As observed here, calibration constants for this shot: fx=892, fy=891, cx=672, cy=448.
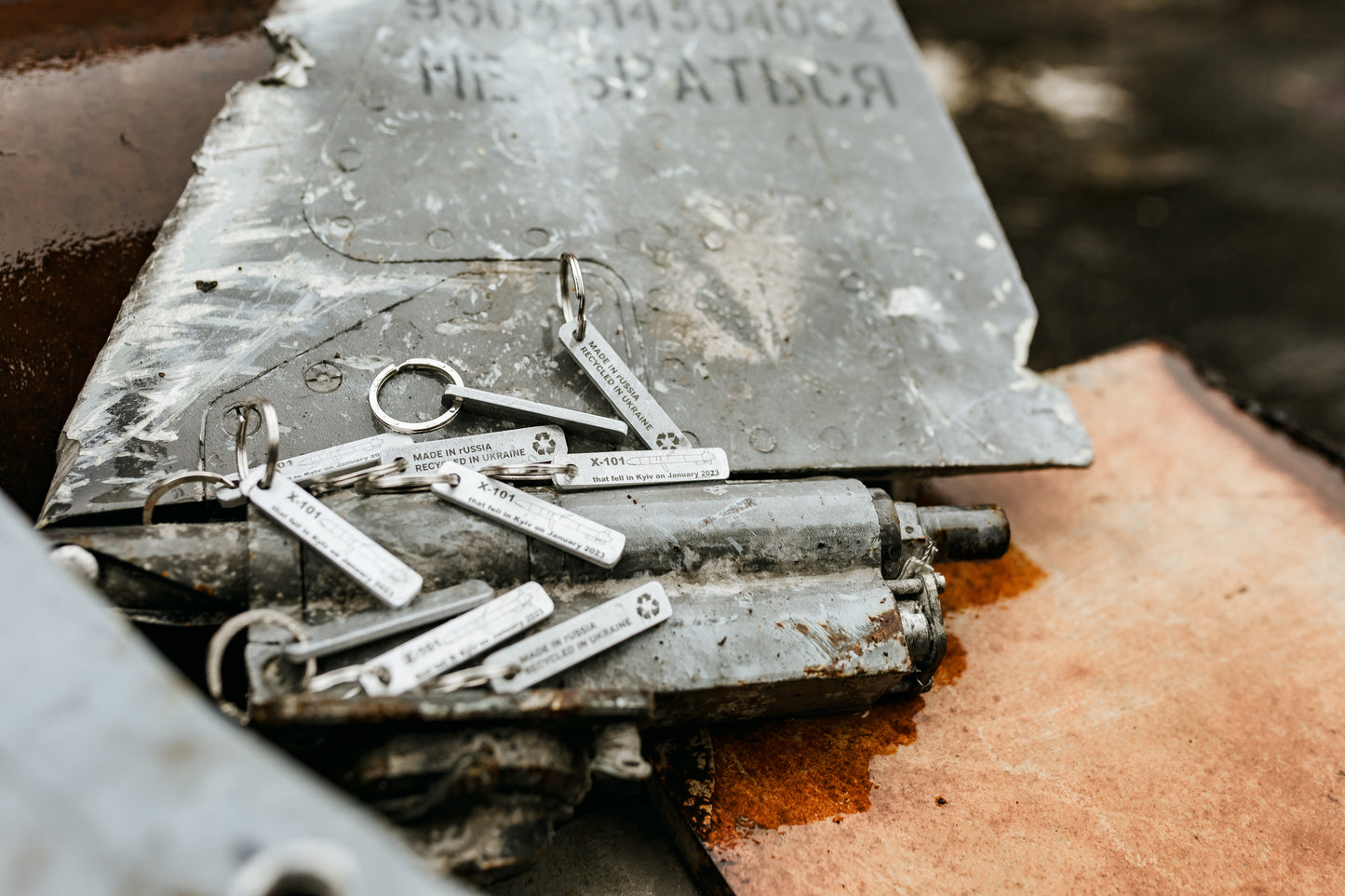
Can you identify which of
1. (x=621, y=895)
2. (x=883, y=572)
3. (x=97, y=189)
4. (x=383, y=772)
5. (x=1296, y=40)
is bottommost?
(x=1296, y=40)

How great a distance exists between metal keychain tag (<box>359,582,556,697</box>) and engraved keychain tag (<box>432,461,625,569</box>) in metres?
0.06

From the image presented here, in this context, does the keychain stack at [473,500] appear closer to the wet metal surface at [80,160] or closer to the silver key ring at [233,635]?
the silver key ring at [233,635]

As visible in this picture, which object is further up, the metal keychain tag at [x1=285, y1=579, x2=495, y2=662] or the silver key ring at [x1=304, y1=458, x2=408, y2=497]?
the silver key ring at [x1=304, y1=458, x2=408, y2=497]

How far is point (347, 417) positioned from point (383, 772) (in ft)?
1.39

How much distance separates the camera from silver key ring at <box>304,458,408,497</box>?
0.87 m

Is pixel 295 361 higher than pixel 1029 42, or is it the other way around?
pixel 295 361

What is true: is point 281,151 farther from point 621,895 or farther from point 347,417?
point 621,895

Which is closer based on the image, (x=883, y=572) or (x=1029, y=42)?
(x=883, y=572)

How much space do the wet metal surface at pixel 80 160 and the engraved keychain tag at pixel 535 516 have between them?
52 cm

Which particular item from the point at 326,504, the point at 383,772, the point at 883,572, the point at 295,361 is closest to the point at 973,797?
the point at 883,572

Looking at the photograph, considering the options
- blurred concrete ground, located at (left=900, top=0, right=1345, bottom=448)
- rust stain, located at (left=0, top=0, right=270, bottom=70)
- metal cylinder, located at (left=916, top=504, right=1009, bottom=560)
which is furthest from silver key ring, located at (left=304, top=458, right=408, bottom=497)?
blurred concrete ground, located at (left=900, top=0, right=1345, bottom=448)

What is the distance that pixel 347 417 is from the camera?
0.96 meters

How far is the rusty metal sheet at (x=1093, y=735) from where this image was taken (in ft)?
2.96

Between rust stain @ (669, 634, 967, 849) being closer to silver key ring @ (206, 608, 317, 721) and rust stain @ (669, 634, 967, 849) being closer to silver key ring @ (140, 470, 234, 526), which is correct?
silver key ring @ (206, 608, 317, 721)
